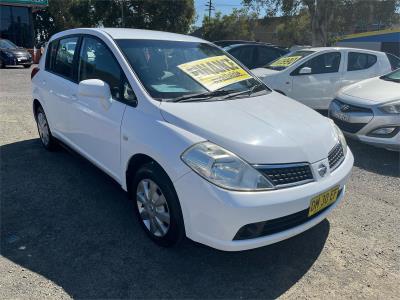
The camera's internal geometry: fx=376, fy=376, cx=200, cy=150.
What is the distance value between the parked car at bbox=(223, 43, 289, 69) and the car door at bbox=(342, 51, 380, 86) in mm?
2112

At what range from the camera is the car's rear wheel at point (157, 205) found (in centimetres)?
274

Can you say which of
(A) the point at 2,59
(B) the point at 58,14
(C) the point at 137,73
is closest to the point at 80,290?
(C) the point at 137,73

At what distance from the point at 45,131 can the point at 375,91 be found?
4856 mm

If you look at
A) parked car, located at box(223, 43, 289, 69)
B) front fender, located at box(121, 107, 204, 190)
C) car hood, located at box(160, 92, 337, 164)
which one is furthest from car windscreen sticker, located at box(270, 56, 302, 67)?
front fender, located at box(121, 107, 204, 190)

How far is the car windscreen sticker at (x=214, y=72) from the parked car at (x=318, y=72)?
3550 millimetres

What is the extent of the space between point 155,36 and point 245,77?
3.36 ft

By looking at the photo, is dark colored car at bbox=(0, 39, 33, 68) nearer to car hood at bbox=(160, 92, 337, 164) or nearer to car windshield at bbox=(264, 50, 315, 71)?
car windshield at bbox=(264, 50, 315, 71)

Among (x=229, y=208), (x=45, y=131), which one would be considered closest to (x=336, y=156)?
(x=229, y=208)

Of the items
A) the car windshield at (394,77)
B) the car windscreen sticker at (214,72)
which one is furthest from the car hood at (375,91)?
the car windscreen sticker at (214,72)

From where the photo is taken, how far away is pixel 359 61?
7.99 m

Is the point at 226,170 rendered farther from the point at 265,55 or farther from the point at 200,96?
the point at 265,55

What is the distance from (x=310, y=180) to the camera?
2.72 m

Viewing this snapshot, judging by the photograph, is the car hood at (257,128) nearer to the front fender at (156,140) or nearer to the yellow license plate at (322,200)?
the front fender at (156,140)

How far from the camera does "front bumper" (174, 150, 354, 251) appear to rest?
2439 mm
